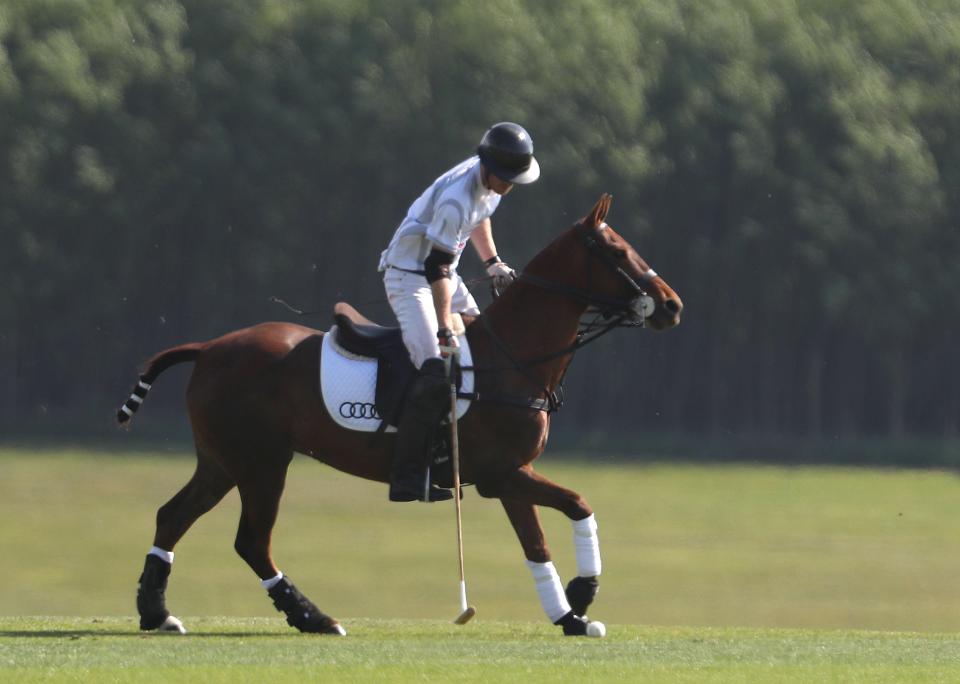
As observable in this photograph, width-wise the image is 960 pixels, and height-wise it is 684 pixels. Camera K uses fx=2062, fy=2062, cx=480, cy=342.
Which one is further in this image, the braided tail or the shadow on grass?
the braided tail

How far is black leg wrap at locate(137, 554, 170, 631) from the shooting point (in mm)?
11531

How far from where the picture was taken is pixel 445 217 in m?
10.9

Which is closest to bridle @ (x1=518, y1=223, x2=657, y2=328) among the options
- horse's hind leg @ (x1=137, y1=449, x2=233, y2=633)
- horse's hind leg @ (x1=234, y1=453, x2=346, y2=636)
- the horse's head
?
the horse's head

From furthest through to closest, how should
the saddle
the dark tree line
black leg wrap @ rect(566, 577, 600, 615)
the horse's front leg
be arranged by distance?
the dark tree line
the saddle
black leg wrap @ rect(566, 577, 600, 615)
the horse's front leg

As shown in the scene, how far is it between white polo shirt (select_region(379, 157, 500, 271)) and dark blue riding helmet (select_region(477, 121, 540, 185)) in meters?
0.13

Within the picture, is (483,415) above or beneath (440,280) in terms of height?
beneath

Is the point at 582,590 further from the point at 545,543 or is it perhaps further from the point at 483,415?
the point at 483,415

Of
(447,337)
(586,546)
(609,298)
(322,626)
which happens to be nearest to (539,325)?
(609,298)

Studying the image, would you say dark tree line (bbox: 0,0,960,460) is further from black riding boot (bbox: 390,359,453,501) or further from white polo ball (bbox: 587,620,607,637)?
black riding boot (bbox: 390,359,453,501)

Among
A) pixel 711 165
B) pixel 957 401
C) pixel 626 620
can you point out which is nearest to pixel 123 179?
pixel 711 165

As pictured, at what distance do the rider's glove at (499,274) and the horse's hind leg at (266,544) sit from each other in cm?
155

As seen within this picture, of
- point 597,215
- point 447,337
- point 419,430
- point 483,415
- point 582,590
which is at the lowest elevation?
point 582,590

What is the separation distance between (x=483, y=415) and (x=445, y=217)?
3.66 feet

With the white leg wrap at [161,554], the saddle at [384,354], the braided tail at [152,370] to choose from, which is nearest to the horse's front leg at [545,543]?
the saddle at [384,354]
